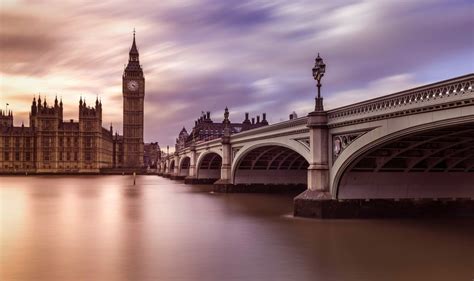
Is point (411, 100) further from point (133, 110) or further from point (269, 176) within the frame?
point (133, 110)

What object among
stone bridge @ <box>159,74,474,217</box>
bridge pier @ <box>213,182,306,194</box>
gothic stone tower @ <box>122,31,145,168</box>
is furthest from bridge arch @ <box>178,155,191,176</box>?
stone bridge @ <box>159,74,474,217</box>

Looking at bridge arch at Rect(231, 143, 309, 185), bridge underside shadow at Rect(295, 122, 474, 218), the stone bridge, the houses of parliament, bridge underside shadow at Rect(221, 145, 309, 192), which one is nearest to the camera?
the stone bridge

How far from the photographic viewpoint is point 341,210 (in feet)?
82.9

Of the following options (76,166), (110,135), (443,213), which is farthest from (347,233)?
(110,135)

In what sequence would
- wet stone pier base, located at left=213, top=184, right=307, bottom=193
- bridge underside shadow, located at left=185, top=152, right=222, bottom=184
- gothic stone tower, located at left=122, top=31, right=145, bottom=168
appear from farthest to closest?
gothic stone tower, located at left=122, top=31, right=145, bottom=168
bridge underside shadow, located at left=185, top=152, right=222, bottom=184
wet stone pier base, located at left=213, top=184, right=307, bottom=193

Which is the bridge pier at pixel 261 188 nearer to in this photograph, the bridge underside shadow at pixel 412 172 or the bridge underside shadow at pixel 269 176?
the bridge underside shadow at pixel 269 176

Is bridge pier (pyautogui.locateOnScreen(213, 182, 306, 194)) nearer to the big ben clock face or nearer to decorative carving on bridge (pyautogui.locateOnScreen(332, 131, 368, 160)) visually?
decorative carving on bridge (pyautogui.locateOnScreen(332, 131, 368, 160))

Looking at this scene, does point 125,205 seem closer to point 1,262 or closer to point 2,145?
point 1,262

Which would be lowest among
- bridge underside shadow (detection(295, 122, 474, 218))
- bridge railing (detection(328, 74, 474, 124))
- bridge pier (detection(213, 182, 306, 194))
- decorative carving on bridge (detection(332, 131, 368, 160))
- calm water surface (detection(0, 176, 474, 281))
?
calm water surface (detection(0, 176, 474, 281))

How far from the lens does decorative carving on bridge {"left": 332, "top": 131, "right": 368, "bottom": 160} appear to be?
23816 mm

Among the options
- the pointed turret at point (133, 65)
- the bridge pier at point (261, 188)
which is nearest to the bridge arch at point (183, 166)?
the bridge pier at point (261, 188)

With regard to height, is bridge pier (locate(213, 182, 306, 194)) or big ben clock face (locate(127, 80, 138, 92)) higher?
big ben clock face (locate(127, 80, 138, 92))

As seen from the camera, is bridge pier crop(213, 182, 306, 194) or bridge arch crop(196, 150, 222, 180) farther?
bridge arch crop(196, 150, 222, 180)

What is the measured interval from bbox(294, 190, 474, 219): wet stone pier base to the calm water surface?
2.66 ft
